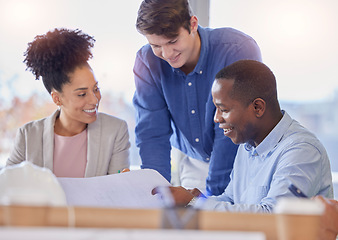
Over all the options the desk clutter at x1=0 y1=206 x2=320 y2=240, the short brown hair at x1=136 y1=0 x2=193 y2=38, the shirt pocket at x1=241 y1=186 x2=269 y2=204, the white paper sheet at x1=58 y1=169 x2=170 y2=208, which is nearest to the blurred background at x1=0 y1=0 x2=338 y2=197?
the short brown hair at x1=136 y1=0 x2=193 y2=38

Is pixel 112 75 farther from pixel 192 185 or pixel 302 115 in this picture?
pixel 302 115

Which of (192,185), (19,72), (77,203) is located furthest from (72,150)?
(19,72)

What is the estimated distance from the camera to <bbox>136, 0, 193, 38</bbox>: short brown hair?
5.24 ft

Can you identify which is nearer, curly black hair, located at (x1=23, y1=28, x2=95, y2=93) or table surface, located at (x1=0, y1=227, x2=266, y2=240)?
table surface, located at (x1=0, y1=227, x2=266, y2=240)

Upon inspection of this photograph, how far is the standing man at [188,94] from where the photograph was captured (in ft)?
5.75

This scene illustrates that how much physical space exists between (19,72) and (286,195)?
6.47ft

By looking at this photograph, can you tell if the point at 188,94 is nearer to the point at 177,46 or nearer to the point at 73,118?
the point at 177,46

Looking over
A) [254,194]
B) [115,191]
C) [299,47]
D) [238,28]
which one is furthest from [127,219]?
[299,47]

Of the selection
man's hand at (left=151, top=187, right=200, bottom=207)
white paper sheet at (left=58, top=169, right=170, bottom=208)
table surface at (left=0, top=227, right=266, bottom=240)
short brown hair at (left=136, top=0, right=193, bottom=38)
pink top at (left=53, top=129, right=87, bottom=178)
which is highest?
short brown hair at (left=136, top=0, right=193, bottom=38)

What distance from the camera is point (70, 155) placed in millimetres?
1892

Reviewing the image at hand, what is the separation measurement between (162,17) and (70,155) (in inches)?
28.4

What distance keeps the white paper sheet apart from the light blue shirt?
158 millimetres

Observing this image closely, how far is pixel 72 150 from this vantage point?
1.90m

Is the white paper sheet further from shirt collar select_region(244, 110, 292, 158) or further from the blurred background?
the blurred background
